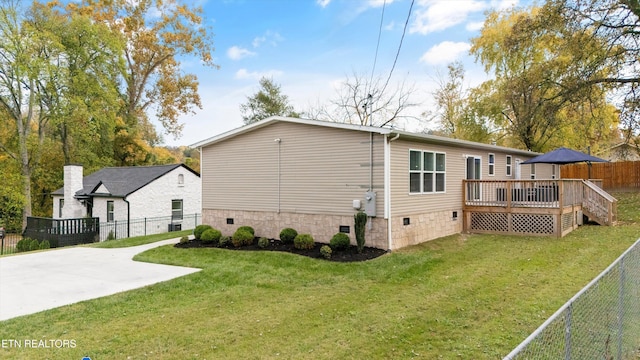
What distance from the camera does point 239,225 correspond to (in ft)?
40.6

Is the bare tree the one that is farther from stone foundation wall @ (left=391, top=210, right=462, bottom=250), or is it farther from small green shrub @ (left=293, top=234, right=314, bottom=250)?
small green shrub @ (left=293, top=234, right=314, bottom=250)

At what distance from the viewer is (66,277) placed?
830 centimetres

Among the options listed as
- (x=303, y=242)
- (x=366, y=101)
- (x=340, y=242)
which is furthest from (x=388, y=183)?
(x=366, y=101)

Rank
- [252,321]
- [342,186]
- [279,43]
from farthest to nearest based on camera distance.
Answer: [279,43] → [342,186] → [252,321]

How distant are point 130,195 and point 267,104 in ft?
48.1

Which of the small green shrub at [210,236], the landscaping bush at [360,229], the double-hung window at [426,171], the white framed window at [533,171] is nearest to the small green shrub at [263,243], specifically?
the small green shrub at [210,236]

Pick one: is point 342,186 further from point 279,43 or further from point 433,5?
point 279,43

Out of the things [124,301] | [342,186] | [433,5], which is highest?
[433,5]

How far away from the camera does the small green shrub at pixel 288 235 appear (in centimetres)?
1071

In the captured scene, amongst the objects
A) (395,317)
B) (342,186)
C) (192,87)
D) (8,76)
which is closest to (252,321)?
(395,317)

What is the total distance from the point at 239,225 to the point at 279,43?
430 inches

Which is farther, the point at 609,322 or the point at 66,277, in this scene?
the point at 66,277

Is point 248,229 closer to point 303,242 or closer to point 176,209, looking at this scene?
point 303,242

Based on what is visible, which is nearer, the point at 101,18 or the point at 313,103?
the point at 101,18
